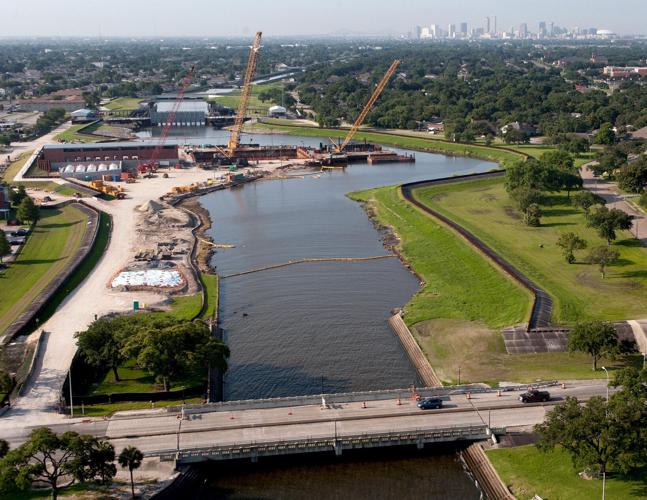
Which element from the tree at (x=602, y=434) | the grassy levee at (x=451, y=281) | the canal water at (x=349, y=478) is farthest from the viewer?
the grassy levee at (x=451, y=281)

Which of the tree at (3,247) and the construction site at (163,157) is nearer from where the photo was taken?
the tree at (3,247)

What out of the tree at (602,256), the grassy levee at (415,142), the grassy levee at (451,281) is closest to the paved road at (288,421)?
the grassy levee at (451,281)

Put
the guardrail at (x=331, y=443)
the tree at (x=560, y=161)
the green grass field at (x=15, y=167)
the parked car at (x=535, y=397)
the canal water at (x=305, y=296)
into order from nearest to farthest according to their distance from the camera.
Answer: the guardrail at (x=331, y=443) → the parked car at (x=535, y=397) → the canal water at (x=305, y=296) → the tree at (x=560, y=161) → the green grass field at (x=15, y=167)


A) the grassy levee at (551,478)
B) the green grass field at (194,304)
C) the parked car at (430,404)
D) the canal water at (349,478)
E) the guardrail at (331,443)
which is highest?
the green grass field at (194,304)

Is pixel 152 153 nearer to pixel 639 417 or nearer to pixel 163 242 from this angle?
pixel 163 242

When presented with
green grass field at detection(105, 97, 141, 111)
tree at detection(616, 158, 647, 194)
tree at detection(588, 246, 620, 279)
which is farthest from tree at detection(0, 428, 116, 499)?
green grass field at detection(105, 97, 141, 111)

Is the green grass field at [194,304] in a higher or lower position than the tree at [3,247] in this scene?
lower

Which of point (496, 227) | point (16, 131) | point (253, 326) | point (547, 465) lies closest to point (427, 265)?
point (496, 227)

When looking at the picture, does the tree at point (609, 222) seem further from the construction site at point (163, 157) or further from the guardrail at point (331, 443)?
the construction site at point (163, 157)
